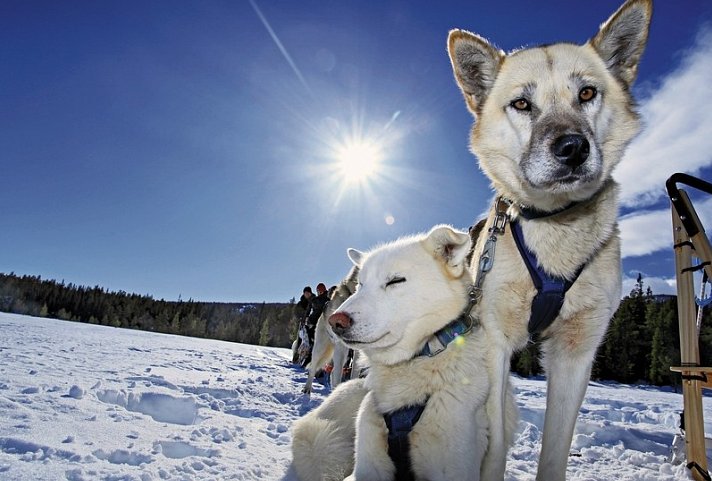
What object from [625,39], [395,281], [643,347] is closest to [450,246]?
[395,281]

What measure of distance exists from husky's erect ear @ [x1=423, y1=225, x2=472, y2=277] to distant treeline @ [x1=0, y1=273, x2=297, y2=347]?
49511 millimetres

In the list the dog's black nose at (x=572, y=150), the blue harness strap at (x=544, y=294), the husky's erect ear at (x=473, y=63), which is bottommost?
the blue harness strap at (x=544, y=294)

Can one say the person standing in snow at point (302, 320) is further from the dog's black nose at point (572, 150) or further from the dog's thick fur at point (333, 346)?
the dog's black nose at point (572, 150)

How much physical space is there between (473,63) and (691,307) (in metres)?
2.44

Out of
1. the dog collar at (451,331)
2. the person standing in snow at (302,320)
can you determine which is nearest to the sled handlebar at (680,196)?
the dog collar at (451,331)

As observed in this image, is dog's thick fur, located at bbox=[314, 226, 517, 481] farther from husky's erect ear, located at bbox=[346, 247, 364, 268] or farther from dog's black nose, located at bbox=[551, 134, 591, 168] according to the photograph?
dog's black nose, located at bbox=[551, 134, 591, 168]

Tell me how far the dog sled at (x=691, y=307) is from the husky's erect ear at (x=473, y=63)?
1667 mm

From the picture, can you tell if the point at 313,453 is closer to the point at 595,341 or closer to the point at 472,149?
the point at 595,341

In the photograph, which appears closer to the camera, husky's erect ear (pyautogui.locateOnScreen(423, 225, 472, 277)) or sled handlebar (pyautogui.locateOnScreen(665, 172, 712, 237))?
husky's erect ear (pyautogui.locateOnScreen(423, 225, 472, 277))

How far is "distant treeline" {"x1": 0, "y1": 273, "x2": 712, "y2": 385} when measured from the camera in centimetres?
2625

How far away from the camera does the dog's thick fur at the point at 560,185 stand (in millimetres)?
2400

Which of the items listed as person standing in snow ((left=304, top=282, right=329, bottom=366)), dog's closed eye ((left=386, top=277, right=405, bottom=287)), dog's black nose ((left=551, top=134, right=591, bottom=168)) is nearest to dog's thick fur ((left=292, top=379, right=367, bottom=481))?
dog's closed eye ((left=386, top=277, right=405, bottom=287))

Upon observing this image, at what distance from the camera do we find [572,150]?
220cm

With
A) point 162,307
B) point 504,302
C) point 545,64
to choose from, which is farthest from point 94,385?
point 162,307
